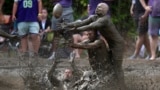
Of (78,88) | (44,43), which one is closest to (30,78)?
(78,88)

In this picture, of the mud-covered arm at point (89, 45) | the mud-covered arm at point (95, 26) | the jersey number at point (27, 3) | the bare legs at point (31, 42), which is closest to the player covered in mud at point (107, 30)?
the mud-covered arm at point (95, 26)

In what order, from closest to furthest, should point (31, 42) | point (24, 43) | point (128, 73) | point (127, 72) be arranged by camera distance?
point (128, 73) → point (127, 72) → point (24, 43) → point (31, 42)

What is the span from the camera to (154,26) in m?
11.9

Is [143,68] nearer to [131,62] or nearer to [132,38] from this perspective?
[131,62]

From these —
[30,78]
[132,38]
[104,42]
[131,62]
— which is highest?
[104,42]

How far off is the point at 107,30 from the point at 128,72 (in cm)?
229

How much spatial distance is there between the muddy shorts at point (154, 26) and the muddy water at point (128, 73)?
1.87 feet

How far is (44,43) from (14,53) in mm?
2043

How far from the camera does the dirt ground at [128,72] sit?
977 centimetres

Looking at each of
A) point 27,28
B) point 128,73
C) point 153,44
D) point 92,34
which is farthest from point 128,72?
point 27,28

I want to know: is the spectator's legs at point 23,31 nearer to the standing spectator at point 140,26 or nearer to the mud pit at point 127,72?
the mud pit at point 127,72

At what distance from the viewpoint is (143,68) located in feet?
37.2

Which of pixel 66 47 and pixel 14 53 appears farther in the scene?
pixel 14 53

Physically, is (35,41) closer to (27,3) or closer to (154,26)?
(27,3)
